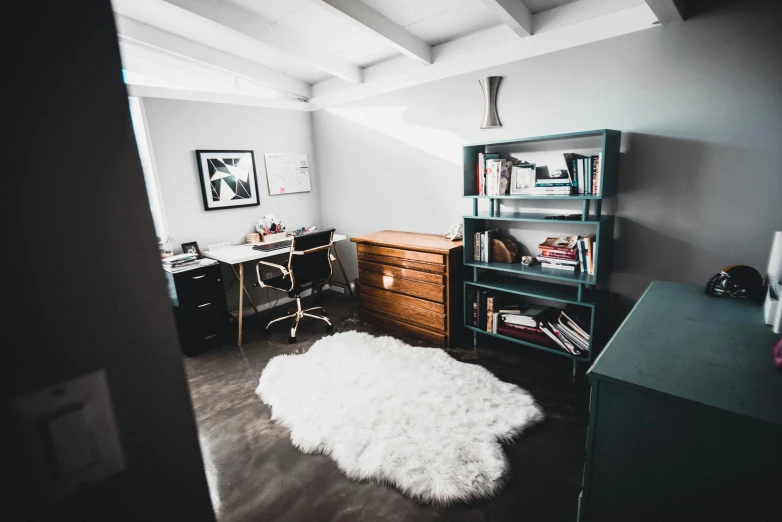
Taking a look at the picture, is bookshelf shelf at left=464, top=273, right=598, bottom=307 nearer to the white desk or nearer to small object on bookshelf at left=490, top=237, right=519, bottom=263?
small object on bookshelf at left=490, top=237, right=519, bottom=263

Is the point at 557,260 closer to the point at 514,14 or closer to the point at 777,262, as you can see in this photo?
the point at 777,262

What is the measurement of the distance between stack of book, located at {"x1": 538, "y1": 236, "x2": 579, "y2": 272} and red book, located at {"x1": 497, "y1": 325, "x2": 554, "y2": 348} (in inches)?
20.8

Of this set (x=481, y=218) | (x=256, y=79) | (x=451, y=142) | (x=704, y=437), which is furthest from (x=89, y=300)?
(x=256, y=79)

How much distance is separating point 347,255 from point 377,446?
2.82 meters

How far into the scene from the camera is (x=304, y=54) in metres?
3.27

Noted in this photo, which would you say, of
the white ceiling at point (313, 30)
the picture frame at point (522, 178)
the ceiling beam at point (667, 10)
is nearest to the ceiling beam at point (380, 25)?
the white ceiling at point (313, 30)

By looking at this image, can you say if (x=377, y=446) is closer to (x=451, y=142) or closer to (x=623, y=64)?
(x=451, y=142)

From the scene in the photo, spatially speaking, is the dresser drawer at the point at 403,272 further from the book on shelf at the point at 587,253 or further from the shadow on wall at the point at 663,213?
the shadow on wall at the point at 663,213

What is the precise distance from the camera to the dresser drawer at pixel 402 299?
125 inches

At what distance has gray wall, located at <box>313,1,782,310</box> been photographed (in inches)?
82.1

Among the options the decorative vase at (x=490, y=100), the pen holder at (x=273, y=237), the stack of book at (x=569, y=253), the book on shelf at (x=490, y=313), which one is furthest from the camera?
the pen holder at (x=273, y=237)

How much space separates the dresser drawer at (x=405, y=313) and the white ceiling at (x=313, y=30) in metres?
2.17

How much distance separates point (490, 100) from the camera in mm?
2963

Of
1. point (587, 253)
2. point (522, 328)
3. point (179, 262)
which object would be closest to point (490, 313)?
point (522, 328)
